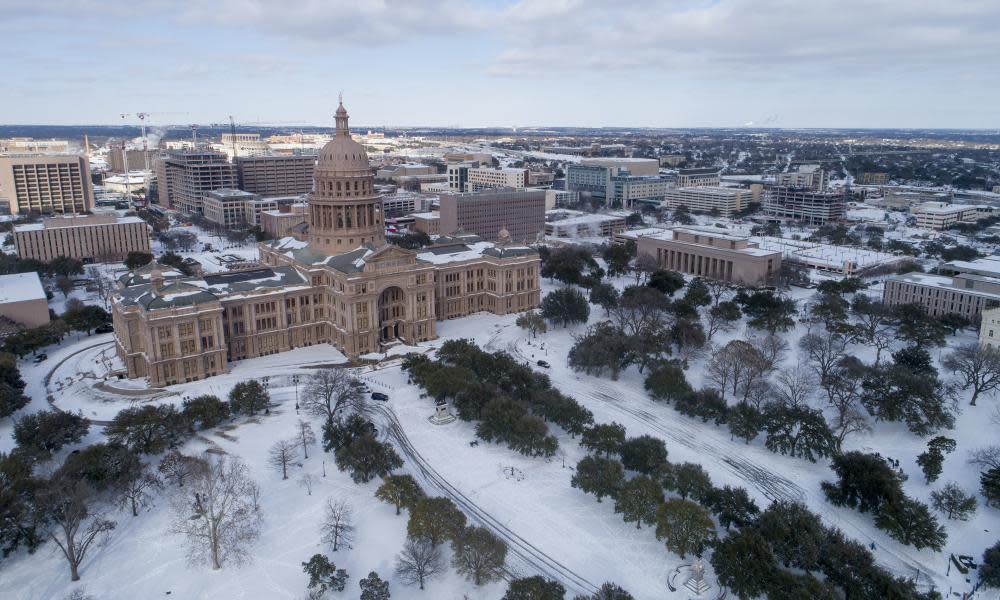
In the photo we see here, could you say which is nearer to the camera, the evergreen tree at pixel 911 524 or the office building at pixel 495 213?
the evergreen tree at pixel 911 524

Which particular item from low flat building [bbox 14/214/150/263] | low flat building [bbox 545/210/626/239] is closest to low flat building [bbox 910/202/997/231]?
low flat building [bbox 545/210/626/239]

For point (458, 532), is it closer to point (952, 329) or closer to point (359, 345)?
point (359, 345)

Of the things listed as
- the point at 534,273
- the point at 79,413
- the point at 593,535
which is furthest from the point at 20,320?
the point at 593,535

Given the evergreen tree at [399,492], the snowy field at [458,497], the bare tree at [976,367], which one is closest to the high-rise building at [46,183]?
the snowy field at [458,497]

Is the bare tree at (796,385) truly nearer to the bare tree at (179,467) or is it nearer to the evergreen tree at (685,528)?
the evergreen tree at (685,528)

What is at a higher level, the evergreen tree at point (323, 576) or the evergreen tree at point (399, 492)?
the evergreen tree at point (399, 492)

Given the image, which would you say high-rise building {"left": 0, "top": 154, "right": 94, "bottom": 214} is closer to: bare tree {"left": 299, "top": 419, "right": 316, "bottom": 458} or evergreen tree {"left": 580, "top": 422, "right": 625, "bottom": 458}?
bare tree {"left": 299, "top": 419, "right": 316, "bottom": 458}
